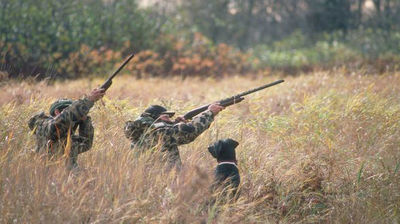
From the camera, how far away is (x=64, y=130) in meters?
5.15

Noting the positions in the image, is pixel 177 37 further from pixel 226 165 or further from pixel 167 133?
pixel 226 165

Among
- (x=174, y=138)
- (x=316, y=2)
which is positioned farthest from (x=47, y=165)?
(x=316, y=2)

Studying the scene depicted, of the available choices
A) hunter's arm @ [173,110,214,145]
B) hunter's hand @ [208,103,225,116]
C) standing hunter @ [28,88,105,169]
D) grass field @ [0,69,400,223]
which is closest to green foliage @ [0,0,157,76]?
grass field @ [0,69,400,223]

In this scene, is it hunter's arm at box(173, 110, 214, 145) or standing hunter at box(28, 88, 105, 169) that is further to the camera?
hunter's arm at box(173, 110, 214, 145)

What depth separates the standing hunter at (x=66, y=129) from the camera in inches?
197

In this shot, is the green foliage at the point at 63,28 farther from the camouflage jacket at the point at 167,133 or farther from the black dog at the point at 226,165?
the black dog at the point at 226,165

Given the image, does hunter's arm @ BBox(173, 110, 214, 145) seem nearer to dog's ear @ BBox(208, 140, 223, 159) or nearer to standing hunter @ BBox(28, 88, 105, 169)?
dog's ear @ BBox(208, 140, 223, 159)

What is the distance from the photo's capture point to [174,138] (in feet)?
17.8

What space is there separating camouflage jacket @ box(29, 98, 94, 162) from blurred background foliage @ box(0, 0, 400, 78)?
325 cm

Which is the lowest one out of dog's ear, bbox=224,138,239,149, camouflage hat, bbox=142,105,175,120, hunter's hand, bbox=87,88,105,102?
dog's ear, bbox=224,138,239,149

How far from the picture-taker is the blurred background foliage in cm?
1394

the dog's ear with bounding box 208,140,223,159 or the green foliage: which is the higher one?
the dog's ear with bounding box 208,140,223,159

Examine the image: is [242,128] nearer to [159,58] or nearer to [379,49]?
[159,58]

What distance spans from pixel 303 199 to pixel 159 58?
35.3ft
